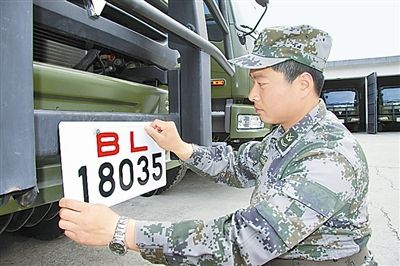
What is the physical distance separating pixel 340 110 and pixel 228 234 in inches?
634

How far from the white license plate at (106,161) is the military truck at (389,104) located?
637 inches

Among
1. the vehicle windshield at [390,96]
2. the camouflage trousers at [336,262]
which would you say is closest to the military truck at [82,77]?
the camouflage trousers at [336,262]

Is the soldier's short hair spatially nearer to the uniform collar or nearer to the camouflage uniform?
the camouflage uniform

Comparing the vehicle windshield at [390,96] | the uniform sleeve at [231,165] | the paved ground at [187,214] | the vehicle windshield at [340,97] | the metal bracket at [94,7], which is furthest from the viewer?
the vehicle windshield at [340,97]

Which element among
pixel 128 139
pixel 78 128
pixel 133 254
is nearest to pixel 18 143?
pixel 78 128

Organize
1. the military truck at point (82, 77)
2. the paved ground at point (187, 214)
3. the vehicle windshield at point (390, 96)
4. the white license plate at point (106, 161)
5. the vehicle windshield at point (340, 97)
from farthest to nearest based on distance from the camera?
the vehicle windshield at point (340, 97), the vehicle windshield at point (390, 96), the paved ground at point (187, 214), the white license plate at point (106, 161), the military truck at point (82, 77)

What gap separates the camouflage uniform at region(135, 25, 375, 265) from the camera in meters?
0.96

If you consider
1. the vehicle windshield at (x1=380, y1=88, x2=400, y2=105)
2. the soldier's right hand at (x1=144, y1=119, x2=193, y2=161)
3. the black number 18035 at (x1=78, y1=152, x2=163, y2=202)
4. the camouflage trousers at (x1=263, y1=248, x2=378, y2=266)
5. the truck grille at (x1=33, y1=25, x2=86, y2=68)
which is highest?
the vehicle windshield at (x1=380, y1=88, x2=400, y2=105)

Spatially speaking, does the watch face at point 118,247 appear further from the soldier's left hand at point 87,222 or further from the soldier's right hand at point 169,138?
the soldier's right hand at point 169,138

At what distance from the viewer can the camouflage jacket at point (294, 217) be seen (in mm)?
964

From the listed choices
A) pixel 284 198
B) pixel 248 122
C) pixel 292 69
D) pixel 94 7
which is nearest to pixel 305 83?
pixel 292 69

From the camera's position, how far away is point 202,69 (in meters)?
1.44

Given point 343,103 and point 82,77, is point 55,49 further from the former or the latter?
point 343,103

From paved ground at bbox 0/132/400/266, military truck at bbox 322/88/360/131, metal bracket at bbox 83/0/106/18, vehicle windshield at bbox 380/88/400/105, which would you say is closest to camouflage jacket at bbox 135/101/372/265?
metal bracket at bbox 83/0/106/18
